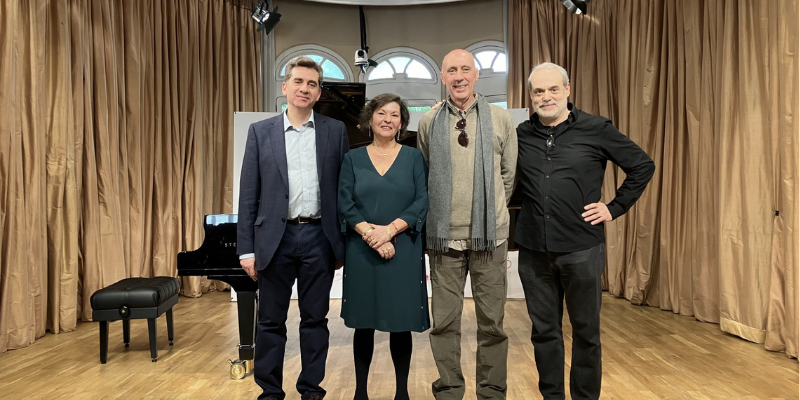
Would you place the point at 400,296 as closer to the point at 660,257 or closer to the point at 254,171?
the point at 254,171

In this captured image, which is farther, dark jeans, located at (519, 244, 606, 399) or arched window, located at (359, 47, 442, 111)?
arched window, located at (359, 47, 442, 111)

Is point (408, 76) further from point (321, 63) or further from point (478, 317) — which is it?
point (478, 317)

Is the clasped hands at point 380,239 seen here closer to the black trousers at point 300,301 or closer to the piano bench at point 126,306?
the black trousers at point 300,301

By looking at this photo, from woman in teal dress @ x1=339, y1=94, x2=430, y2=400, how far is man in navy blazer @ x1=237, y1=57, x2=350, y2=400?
4.8 inches

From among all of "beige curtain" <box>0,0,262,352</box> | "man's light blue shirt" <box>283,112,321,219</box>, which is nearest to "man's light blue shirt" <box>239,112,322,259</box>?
"man's light blue shirt" <box>283,112,321,219</box>

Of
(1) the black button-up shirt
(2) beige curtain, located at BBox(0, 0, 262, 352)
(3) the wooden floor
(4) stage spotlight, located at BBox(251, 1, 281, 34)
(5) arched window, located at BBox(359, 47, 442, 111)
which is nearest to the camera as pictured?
(1) the black button-up shirt

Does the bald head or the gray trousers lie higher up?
the bald head

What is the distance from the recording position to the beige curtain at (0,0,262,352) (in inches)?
161

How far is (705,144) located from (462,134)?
9.88 ft

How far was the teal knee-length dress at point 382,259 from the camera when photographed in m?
2.52

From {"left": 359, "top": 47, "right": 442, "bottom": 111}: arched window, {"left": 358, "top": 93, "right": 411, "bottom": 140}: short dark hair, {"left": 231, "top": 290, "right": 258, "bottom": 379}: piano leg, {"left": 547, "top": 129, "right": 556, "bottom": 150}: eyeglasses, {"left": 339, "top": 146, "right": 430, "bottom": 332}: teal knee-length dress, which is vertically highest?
{"left": 359, "top": 47, "right": 442, "bottom": 111}: arched window

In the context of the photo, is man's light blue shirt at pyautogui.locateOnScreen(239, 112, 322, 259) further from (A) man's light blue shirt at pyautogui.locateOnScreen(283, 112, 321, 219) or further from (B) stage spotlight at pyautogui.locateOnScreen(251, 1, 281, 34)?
(B) stage spotlight at pyautogui.locateOnScreen(251, 1, 281, 34)

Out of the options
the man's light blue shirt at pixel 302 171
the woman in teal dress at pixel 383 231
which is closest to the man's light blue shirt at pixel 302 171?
the man's light blue shirt at pixel 302 171

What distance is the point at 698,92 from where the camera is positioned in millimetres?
4824
